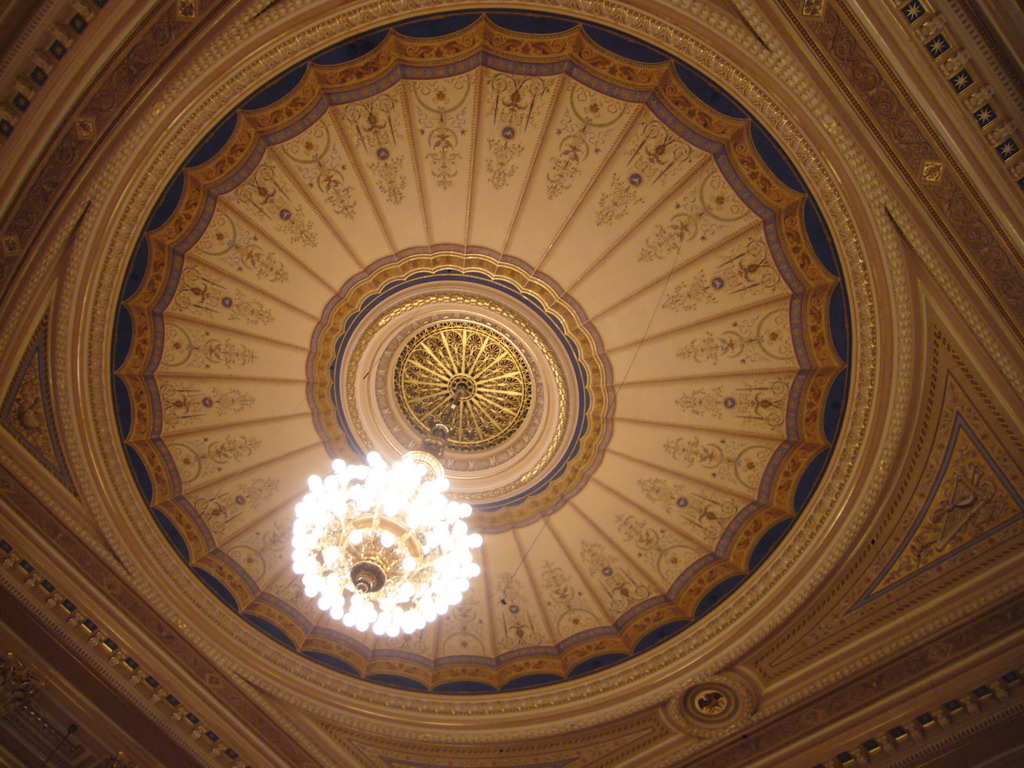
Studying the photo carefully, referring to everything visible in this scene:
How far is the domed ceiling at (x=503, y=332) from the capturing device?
559 cm

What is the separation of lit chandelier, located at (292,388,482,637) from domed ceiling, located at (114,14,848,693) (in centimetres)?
166

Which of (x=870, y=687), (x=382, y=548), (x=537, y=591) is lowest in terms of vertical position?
(x=382, y=548)

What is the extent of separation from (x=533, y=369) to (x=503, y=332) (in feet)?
1.57

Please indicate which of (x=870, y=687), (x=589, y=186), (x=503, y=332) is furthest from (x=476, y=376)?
(x=870, y=687)

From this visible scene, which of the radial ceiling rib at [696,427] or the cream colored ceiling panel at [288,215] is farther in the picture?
the radial ceiling rib at [696,427]

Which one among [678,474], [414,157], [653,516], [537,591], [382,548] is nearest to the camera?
[382,548]

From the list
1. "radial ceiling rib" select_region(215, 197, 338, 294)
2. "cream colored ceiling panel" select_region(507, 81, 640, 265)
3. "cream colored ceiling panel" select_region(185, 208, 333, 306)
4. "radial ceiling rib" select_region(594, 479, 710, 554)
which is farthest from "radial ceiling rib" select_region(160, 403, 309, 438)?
"radial ceiling rib" select_region(594, 479, 710, 554)

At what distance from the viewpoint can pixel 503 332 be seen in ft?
23.5

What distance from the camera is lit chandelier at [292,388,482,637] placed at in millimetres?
5215

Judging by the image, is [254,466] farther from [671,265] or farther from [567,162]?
[671,265]

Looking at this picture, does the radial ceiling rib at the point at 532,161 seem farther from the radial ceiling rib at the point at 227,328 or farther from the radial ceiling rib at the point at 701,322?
the radial ceiling rib at the point at 227,328

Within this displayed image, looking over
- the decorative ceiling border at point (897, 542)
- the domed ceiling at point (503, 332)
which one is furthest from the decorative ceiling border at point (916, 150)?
the domed ceiling at point (503, 332)

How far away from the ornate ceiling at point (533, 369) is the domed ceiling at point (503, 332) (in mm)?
31

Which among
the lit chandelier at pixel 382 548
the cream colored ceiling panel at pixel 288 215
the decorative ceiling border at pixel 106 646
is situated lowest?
the decorative ceiling border at pixel 106 646
